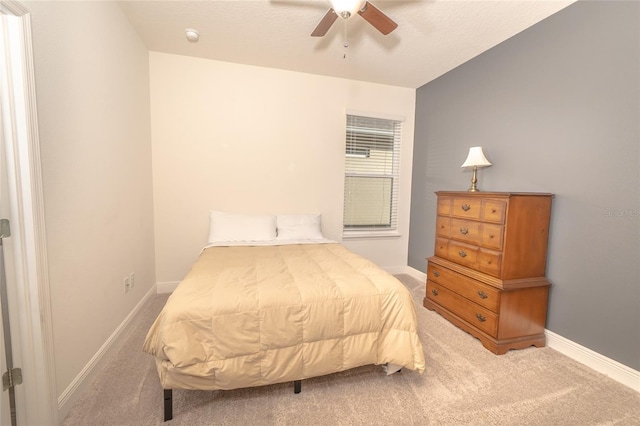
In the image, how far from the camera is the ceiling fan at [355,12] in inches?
60.2

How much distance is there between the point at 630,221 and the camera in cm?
165

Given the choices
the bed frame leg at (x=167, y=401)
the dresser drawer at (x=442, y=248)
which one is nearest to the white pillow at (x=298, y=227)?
the dresser drawer at (x=442, y=248)

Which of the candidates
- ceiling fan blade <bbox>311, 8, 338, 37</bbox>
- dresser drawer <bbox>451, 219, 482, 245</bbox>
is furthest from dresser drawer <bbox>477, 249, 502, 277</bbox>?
ceiling fan blade <bbox>311, 8, 338, 37</bbox>

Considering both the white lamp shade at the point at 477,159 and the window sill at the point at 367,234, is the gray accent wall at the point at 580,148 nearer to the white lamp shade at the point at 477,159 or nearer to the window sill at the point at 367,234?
the white lamp shade at the point at 477,159

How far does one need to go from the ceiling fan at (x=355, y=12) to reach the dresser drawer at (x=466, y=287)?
2.04 m

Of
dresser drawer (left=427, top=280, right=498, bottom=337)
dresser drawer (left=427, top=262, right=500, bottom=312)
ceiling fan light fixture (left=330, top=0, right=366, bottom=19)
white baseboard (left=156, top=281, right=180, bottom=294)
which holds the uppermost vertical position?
ceiling fan light fixture (left=330, top=0, right=366, bottom=19)

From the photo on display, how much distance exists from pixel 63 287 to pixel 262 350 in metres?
1.11

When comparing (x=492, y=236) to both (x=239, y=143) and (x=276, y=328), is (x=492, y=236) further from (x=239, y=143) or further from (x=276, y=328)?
(x=239, y=143)

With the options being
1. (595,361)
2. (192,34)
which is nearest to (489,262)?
(595,361)

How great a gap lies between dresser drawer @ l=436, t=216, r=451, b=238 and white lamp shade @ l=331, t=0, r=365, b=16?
1.89m

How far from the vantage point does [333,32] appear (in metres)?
2.33

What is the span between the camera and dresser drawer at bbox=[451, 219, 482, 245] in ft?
7.20

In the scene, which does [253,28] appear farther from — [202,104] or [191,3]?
[202,104]

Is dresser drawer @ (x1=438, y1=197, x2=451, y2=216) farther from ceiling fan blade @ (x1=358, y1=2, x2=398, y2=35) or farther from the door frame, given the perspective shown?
the door frame
